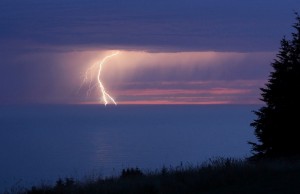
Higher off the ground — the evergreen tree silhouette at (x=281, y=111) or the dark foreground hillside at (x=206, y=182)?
the evergreen tree silhouette at (x=281, y=111)

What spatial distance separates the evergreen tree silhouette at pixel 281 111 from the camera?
2825cm

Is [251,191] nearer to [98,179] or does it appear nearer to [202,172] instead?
[202,172]

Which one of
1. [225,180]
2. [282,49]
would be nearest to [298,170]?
[225,180]

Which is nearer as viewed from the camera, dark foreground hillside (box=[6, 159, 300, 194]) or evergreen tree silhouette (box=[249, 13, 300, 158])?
dark foreground hillside (box=[6, 159, 300, 194])

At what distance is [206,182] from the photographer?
13.7 metres

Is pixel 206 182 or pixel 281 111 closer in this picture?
pixel 206 182

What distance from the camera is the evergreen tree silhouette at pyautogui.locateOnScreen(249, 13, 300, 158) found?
28250 mm

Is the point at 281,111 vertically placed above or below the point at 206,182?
above

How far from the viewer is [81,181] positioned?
49.7 feet

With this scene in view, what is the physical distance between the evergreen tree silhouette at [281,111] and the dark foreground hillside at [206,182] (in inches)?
504

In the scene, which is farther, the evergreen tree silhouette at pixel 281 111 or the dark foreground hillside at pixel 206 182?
the evergreen tree silhouette at pixel 281 111

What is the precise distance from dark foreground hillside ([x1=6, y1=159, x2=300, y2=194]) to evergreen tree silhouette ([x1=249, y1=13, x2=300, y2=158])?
42.0ft

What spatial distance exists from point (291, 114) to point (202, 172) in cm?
1490

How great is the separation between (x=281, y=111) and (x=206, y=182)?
50.9 ft
